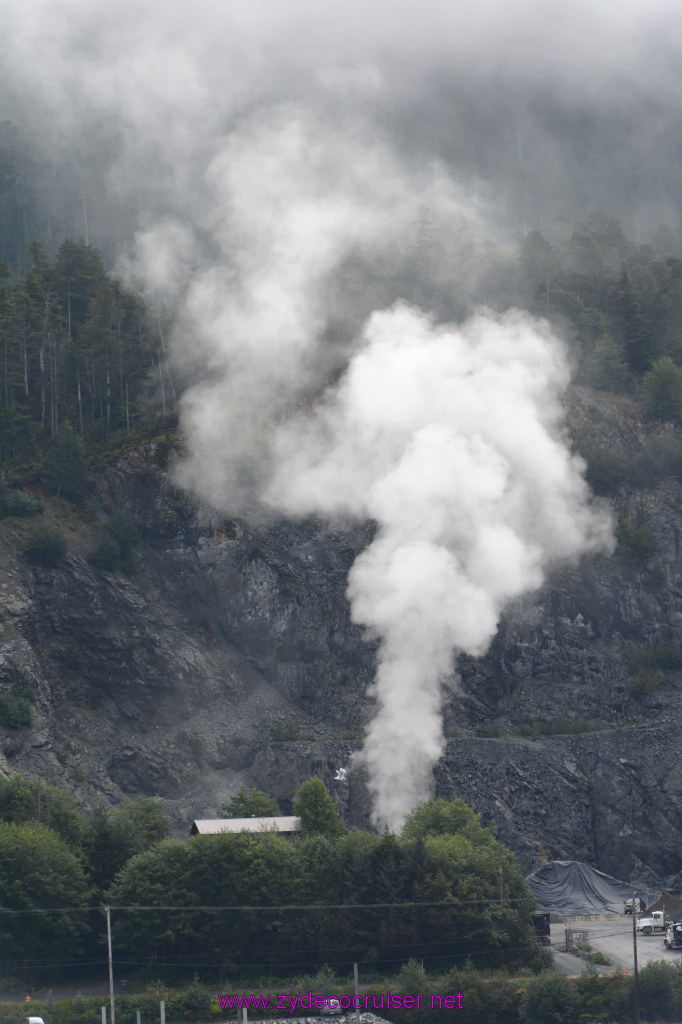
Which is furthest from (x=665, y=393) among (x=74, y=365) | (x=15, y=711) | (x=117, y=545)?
(x=15, y=711)

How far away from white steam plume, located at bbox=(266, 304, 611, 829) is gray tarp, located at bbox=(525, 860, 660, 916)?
8.40 m

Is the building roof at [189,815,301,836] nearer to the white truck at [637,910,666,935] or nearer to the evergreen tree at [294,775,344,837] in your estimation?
the evergreen tree at [294,775,344,837]

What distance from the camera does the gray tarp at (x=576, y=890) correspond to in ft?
239

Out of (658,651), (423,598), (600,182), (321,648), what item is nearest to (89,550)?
(321,648)

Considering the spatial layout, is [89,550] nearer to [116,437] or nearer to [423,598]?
[116,437]

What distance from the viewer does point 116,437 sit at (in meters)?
98.9

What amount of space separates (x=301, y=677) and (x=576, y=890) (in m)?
24.4

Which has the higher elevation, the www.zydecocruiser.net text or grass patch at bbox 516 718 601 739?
grass patch at bbox 516 718 601 739

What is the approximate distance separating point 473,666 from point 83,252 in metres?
47.2

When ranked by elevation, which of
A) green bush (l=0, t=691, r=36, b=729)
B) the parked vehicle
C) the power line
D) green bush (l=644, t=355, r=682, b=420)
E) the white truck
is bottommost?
the parked vehicle

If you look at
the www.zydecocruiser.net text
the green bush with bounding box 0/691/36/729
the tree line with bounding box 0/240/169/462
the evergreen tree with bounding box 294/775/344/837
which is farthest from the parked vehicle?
the tree line with bounding box 0/240/169/462

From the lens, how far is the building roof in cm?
7206

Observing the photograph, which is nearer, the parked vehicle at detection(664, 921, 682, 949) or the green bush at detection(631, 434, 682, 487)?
the parked vehicle at detection(664, 921, 682, 949)

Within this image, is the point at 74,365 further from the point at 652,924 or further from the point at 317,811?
the point at 652,924
